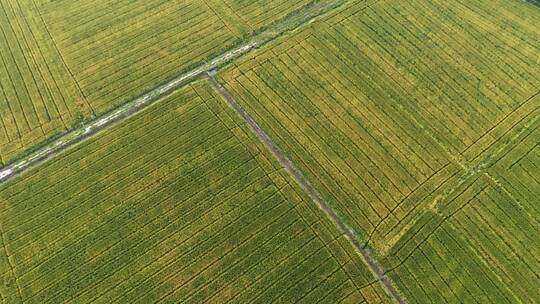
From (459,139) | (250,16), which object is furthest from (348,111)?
(250,16)

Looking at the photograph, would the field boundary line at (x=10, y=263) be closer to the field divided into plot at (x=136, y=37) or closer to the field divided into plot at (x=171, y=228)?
the field divided into plot at (x=171, y=228)

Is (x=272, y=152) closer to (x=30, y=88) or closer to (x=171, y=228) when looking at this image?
(x=171, y=228)

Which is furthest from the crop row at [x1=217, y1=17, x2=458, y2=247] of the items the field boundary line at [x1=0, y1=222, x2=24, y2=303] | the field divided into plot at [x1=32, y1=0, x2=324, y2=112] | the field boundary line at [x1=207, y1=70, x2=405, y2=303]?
the field boundary line at [x1=0, y1=222, x2=24, y2=303]

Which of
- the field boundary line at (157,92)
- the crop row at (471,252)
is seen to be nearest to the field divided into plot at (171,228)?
the field boundary line at (157,92)

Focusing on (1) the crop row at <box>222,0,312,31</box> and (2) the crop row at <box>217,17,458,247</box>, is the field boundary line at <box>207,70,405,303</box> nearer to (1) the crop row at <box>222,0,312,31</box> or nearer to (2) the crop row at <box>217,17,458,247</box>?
(2) the crop row at <box>217,17,458,247</box>

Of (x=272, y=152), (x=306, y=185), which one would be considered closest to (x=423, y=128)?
(x=306, y=185)
